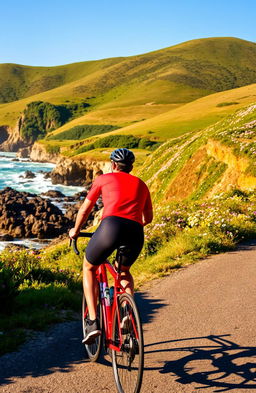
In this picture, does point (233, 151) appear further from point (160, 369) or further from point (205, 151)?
point (160, 369)

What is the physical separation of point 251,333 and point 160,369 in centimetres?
154

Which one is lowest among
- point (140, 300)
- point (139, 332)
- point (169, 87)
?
point (140, 300)

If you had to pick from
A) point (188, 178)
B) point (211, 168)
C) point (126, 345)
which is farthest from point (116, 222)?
point (188, 178)

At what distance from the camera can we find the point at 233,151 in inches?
813

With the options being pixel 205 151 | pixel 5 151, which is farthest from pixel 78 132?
pixel 205 151

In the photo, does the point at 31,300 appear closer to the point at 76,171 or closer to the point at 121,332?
the point at 121,332

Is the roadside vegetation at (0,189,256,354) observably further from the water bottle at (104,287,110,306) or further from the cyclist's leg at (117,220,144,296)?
the cyclist's leg at (117,220,144,296)

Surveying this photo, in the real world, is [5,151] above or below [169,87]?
below

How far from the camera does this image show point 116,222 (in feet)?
14.4

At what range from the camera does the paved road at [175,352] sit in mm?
4395

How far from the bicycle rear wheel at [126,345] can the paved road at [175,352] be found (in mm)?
197

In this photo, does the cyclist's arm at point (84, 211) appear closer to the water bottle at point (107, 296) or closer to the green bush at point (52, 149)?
the water bottle at point (107, 296)

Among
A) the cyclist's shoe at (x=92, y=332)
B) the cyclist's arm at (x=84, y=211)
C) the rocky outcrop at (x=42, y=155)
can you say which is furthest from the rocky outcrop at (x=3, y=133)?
the cyclist's shoe at (x=92, y=332)

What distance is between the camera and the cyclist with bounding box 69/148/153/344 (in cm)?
439
